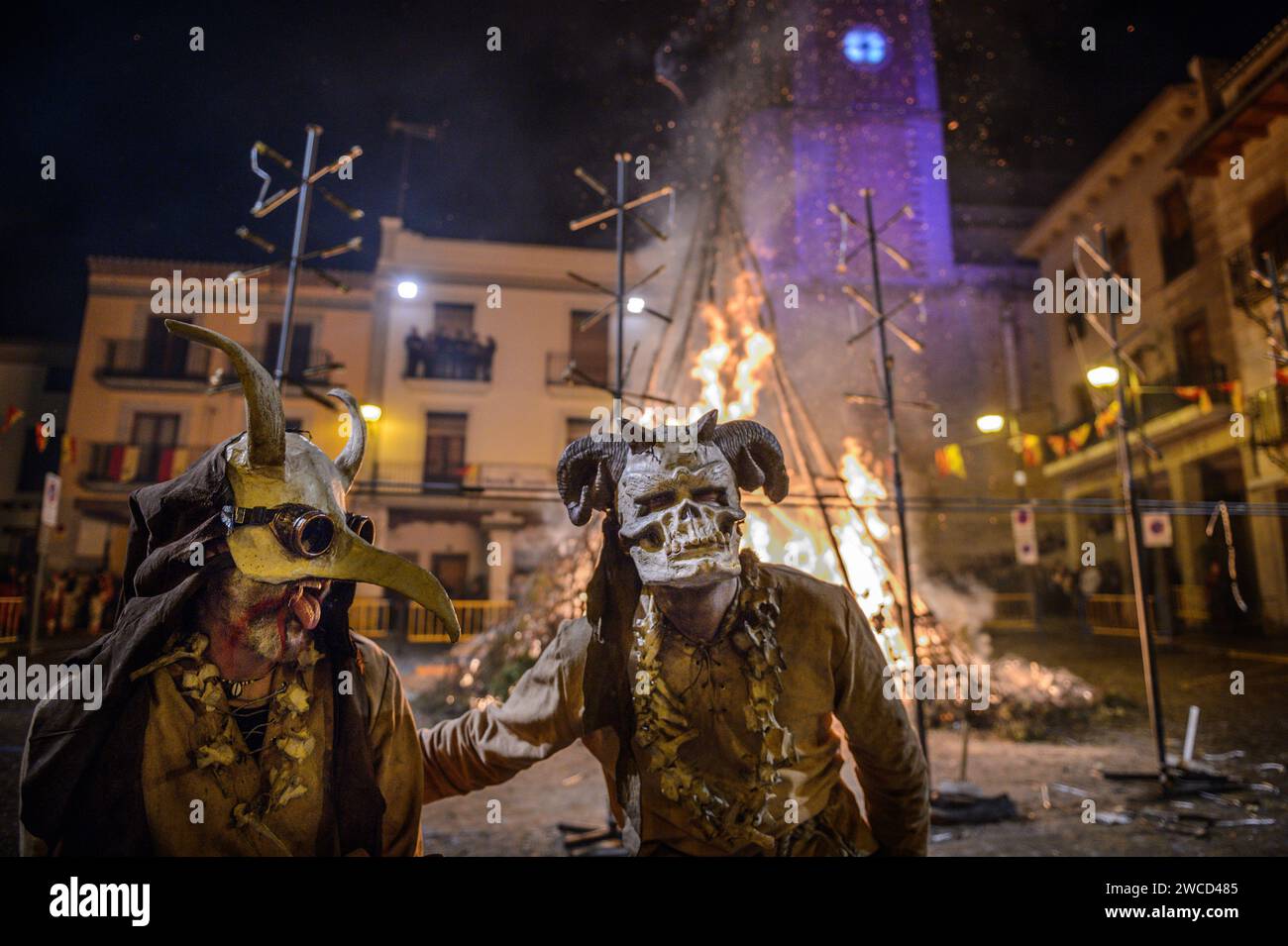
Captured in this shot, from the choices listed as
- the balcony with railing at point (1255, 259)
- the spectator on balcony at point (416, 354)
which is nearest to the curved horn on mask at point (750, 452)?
the balcony with railing at point (1255, 259)

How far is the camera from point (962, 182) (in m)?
20.6

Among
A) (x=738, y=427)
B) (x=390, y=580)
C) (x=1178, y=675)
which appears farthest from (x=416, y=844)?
(x=1178, y=675)

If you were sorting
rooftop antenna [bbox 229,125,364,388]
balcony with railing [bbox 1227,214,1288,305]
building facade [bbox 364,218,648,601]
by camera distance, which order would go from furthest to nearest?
1. building facade [bbox 364,218,648,601]
2. balcony with railing [bbox 1227,214,1288,305]
3. rooftop antenna [bbox 229,125,364,388]

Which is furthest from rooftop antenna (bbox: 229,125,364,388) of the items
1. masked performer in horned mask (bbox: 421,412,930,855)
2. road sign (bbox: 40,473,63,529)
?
masked performer in horned mask (bbox: 421,412,930,855)

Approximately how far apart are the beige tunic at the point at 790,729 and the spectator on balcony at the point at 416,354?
14644 millimetres

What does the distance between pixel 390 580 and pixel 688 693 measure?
40.6 inches

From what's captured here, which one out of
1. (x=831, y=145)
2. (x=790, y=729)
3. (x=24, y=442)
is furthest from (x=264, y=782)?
(x=831, y=145)

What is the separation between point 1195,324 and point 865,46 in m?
11.5

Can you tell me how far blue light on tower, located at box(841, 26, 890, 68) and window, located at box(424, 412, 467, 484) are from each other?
11109 millimetres

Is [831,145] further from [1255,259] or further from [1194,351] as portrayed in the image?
[1194,351]

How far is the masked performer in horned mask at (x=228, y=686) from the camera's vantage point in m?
1.67

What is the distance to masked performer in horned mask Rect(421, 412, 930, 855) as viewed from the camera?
2084 millimetres

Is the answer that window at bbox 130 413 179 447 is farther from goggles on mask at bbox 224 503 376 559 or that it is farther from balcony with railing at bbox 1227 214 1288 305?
balcony with railing at bbox 1227 214 1288 305
